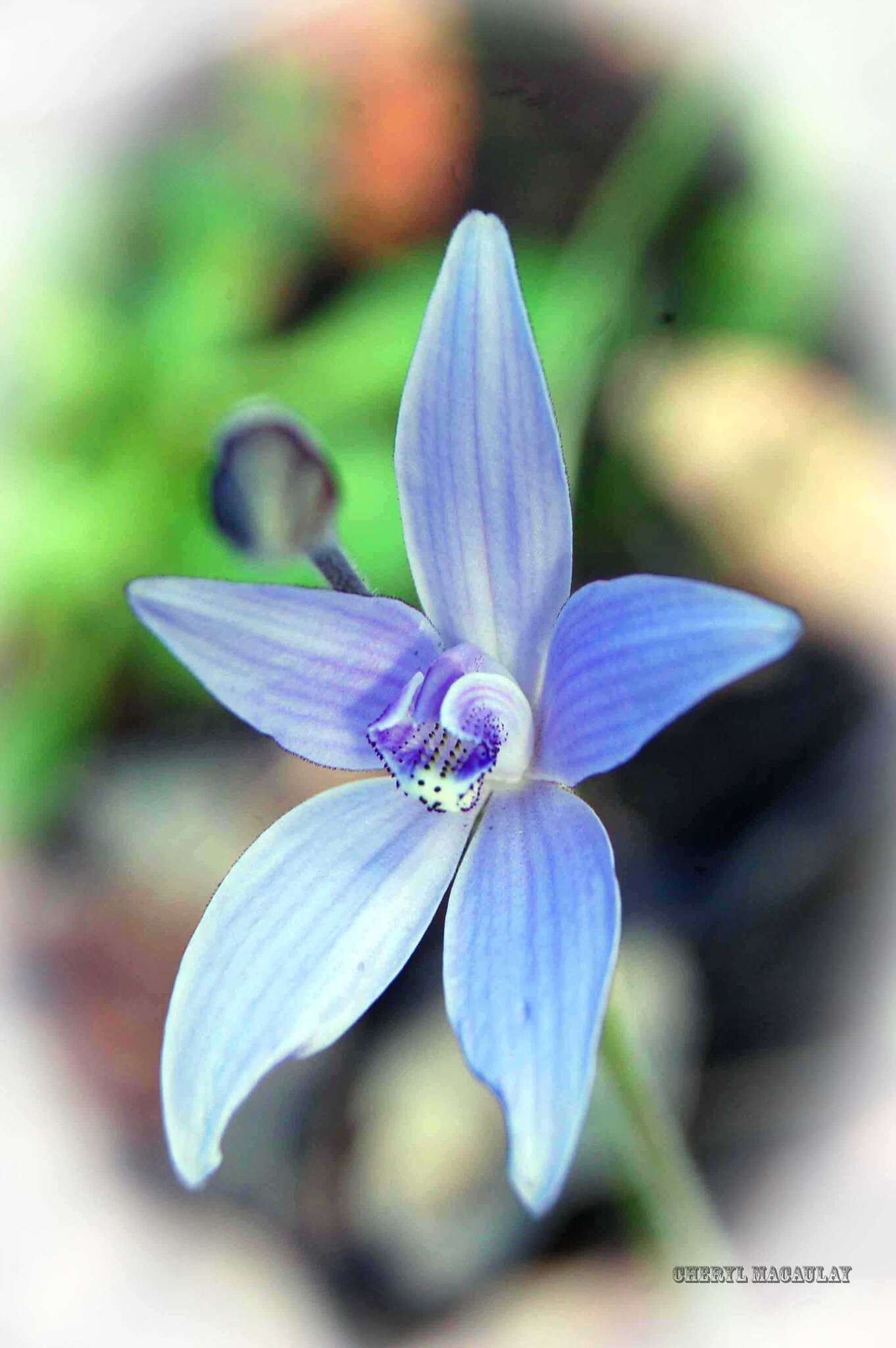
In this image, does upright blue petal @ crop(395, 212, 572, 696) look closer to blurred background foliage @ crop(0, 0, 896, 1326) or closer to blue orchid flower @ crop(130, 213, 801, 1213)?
blue orchid flower @ crop(130, 213, 801, 1213)

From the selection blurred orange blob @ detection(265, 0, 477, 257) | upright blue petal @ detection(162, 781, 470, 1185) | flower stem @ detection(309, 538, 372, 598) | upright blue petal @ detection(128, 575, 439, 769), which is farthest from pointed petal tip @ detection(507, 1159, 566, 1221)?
blurred orange blob @ detection(265, 0, 477, 257)

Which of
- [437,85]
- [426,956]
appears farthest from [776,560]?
[437,85]

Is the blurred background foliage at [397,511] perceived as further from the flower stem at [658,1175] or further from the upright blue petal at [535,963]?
the upright blue petal at [535,963]

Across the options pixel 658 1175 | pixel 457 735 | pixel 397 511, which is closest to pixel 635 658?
pixel 457 735

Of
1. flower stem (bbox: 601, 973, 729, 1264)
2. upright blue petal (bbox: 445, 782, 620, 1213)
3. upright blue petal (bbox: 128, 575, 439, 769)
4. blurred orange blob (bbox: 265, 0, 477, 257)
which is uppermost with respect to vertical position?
blurred orange blob (bbox: 265, 0, 477, 257)

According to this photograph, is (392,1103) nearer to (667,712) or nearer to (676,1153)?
(676,1153)

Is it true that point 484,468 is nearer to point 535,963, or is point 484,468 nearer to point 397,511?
point 535,963
